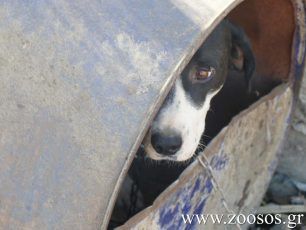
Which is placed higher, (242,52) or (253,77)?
(242,52)

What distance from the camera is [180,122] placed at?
1640 mm

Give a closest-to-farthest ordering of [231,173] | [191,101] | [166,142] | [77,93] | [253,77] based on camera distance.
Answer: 1. [77,93]
2. [166,142]
3. [191,101]
4. [231,173]
5. [253,77]

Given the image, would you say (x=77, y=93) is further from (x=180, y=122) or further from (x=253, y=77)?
(x=253, y=77)

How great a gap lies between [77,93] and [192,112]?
0.58m

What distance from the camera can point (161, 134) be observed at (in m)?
1.60

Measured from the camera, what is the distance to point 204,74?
1825mm

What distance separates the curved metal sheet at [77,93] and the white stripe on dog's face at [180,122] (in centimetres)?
41

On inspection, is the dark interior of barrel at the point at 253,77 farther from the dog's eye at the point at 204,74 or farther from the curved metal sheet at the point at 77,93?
the curved metal sheet at the point at 77,93

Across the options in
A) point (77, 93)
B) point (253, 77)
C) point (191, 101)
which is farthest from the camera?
point (253, 77)

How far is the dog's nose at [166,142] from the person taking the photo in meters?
1.61

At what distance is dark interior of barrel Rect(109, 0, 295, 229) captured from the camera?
201cm

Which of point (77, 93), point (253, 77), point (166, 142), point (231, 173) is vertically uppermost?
point (77, 93)

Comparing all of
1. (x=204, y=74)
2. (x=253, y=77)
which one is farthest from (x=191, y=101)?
(x=253, y=77)

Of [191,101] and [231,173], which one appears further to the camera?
[231,173]
